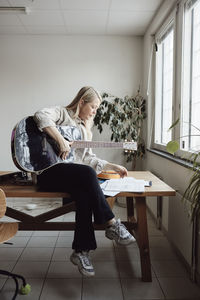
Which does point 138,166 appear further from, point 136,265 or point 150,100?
point 136,265

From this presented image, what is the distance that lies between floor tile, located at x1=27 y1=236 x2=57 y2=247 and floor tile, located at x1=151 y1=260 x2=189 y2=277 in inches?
36.6

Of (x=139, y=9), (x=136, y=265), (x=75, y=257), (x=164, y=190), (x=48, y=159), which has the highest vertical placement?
(x=139, y=9)

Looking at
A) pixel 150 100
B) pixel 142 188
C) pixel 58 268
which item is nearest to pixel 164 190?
pixel 142 188

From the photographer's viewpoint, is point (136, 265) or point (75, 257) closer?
point (75, 257)

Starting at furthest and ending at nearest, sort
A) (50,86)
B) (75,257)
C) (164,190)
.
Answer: (50,86), (164,190), (75,257)

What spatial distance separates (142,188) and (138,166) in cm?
239

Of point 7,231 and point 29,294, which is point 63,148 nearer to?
point 7,231

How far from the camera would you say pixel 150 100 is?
3703 mm

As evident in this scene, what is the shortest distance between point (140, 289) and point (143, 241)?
290 mm

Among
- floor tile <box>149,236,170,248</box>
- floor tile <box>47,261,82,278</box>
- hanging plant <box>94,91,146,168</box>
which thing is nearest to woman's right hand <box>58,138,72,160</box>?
floor tile <box>47,261,82,278</box>

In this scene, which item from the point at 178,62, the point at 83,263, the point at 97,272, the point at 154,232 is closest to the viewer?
the point at 83,263

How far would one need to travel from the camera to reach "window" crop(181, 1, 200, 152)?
224 cm

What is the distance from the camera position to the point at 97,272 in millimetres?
1994

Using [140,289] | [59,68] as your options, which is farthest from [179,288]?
[59,68]
